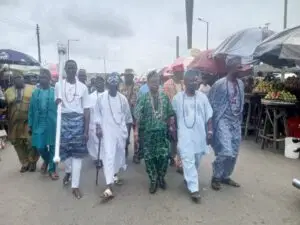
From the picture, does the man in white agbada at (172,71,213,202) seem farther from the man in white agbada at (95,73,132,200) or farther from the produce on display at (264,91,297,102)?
the produce on display at (264,91,297,102)

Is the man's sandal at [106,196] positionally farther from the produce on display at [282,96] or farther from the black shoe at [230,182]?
the produce on display at [282,96]

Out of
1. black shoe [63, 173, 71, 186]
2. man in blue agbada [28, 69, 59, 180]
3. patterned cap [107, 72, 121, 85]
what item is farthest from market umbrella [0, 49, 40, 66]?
patterned cap [107, 72, 121, 85]

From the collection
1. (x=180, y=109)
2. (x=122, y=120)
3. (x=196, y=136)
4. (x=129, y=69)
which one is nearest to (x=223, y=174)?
(x=196, y=136)

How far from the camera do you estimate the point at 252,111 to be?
1056 cm

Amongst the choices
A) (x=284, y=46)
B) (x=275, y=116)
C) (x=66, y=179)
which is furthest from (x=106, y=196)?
(x=275, y=116)

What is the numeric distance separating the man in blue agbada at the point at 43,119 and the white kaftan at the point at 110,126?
133 centimetres

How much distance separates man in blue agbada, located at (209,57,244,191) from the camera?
5293mm

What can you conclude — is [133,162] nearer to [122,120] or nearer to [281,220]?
[122,120]

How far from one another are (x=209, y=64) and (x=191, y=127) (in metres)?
5.93

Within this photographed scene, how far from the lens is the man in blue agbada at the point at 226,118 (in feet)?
17.4

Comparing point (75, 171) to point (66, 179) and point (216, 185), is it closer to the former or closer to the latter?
point (66, 179)

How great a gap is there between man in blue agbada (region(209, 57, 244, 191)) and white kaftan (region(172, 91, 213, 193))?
28 cm

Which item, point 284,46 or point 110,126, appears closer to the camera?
point 110,126

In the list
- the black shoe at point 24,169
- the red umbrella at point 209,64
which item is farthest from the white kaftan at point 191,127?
the red umbrella at point 209,64
